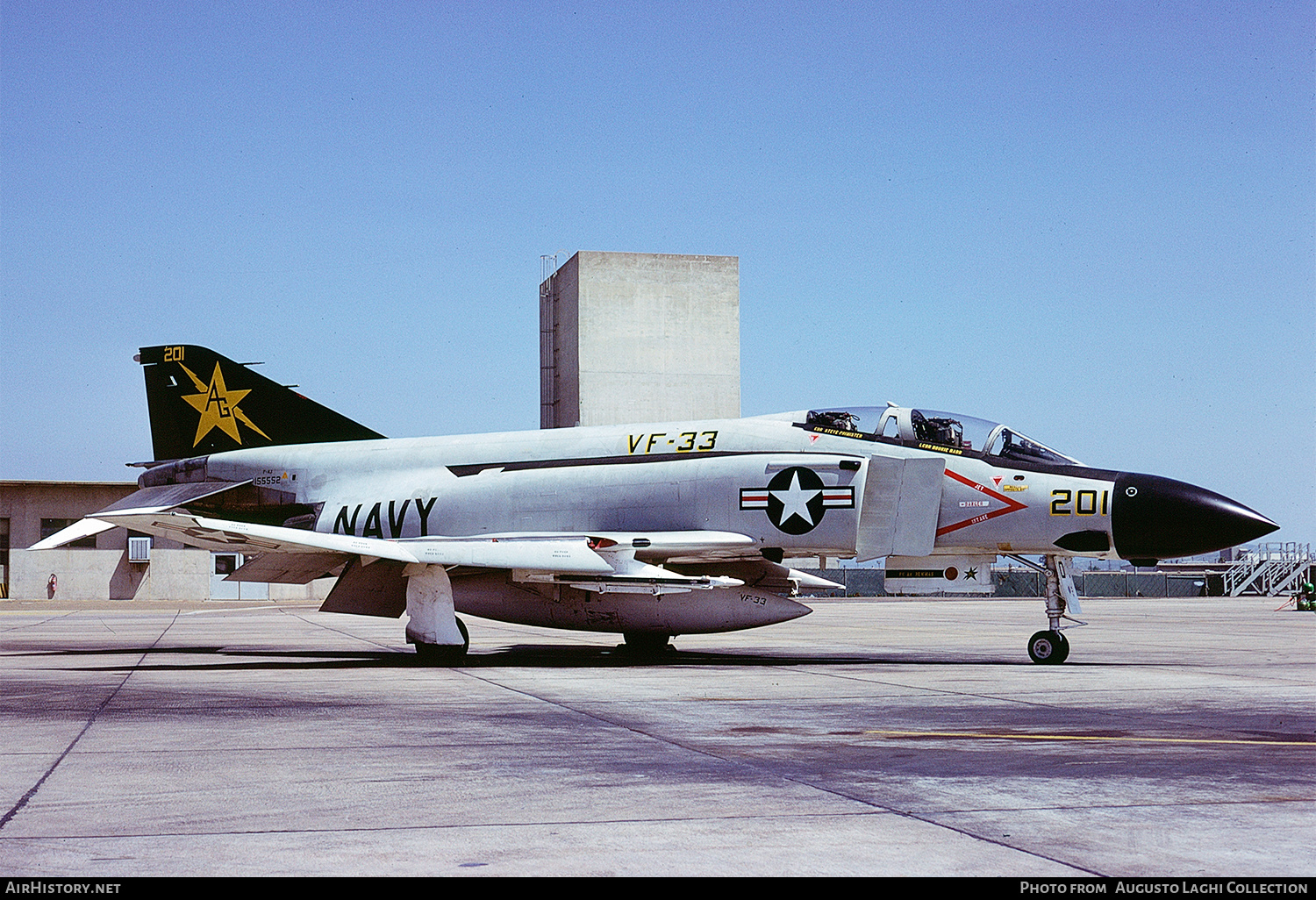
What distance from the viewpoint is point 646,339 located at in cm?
6031

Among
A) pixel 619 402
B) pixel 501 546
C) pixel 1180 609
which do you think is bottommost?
pixel 1180 609

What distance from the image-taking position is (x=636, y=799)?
5.90 m

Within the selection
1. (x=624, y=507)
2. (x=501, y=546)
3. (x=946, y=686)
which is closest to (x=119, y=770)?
(x=946, y=686)

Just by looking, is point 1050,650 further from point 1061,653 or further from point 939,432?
point 939,432

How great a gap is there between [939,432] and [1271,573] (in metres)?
52.7

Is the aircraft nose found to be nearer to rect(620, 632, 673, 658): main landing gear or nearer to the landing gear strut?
the landing gear strut

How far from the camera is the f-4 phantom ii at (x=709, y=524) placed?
14.6 meters

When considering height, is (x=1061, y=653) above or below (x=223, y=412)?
below

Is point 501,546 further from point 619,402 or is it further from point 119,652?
point 619,402

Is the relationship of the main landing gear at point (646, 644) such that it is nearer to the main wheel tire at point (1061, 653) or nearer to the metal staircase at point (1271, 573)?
the main wheel tire at point (1061, 653)

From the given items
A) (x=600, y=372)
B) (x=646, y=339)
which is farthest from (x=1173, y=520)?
(x=646, y=339)

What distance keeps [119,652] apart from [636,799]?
14494 millimetres

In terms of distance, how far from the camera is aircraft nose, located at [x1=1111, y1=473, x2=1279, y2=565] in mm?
13758

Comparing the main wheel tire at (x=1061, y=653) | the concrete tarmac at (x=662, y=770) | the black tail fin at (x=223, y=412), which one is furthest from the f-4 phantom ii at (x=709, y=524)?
the black tail fin at (x=223, y=412)
